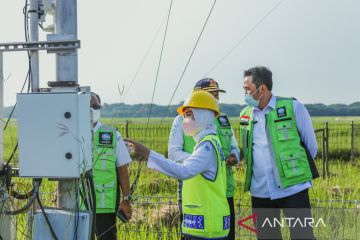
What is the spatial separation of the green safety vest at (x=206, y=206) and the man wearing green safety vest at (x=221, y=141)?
0.87 metres

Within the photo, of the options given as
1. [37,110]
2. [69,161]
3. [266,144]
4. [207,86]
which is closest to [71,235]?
[69,161]

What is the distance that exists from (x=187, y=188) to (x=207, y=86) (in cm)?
140

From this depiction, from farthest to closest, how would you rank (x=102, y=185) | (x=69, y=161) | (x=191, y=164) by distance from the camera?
(x=102, y=185) → (x=191, y=164) → (x=69, y=161)

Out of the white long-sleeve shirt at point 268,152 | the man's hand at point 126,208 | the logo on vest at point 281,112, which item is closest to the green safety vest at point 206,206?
the man's hand at point 126,208

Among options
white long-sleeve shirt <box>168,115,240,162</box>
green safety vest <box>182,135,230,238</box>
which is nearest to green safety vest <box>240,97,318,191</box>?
white long-sleeve shirt <box>168,115,240,162</box>

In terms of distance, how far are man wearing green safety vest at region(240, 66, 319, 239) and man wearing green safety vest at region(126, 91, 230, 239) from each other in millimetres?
796

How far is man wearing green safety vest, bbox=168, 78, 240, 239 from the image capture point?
4.33 metres

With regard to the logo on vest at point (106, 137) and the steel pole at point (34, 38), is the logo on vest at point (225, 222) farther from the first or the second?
the steel pole at point (34, 38)

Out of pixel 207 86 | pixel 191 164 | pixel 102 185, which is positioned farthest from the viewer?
pixel 207 86

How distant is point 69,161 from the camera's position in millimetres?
2373

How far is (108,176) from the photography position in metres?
3.97

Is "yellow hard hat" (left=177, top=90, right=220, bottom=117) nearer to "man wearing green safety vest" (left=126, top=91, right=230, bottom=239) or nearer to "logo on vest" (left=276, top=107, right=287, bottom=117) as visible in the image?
"man wearing green safety vest" (left=126, top=91, right=230, bottom=239)

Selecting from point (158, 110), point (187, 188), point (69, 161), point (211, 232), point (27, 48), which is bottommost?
point (211, 232)

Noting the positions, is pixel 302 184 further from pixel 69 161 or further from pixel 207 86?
pixel 69 161
